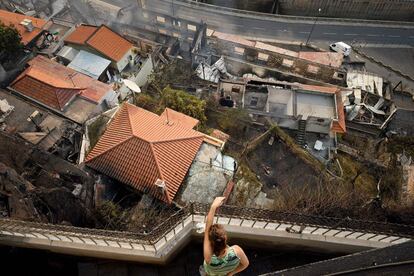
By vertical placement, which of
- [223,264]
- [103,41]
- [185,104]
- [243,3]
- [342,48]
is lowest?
[223,264]

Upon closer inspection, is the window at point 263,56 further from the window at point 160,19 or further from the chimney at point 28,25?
the chimney at point 28,25

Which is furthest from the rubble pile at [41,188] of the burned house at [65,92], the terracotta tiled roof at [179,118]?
the burned house at [65,92]

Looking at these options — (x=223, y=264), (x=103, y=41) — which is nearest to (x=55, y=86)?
(x=103, y=41)

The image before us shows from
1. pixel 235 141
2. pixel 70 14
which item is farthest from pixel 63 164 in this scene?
pixel 70 14

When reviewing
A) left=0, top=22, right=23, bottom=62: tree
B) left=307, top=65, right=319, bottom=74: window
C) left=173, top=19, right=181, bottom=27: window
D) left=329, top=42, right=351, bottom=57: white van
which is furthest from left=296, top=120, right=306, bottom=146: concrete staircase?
→ left=0, top=22, right=23, bottom=62: tree

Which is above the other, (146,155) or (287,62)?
(287,62)

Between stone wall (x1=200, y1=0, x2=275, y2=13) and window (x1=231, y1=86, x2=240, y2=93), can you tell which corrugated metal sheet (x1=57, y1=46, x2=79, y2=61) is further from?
stone wall (x1=200, y1=0, x2=275, y2=13)

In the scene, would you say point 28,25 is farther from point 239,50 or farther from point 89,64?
point 239,50
